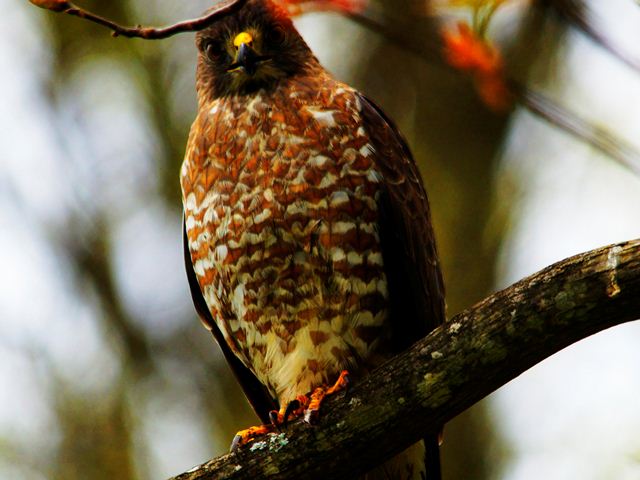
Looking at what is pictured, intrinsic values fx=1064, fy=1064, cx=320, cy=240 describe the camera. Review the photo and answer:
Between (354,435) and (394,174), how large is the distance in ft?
4.02

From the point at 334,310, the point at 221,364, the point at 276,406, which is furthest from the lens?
the point at 221,364

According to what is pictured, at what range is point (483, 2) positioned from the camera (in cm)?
349

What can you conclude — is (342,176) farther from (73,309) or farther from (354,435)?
(73,309)

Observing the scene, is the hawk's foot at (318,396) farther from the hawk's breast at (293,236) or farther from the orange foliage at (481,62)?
the orange foliage at (481,62)

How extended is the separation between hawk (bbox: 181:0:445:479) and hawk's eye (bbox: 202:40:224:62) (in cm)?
24

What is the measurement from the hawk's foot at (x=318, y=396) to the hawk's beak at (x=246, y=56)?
1523 millimetres

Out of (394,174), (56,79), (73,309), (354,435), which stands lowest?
(354,435)

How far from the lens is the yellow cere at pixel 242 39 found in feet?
16.1

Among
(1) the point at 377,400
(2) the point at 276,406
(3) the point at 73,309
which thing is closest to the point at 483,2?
(1) the point at 377,400

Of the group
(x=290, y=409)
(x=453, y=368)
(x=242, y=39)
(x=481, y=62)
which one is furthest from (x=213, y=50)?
(x=453, y=368)

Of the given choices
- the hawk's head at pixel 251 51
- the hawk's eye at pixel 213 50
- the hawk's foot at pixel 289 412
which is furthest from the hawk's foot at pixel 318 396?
the hawk's eye at pixel 213 50

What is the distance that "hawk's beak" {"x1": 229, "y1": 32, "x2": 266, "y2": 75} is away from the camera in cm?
486

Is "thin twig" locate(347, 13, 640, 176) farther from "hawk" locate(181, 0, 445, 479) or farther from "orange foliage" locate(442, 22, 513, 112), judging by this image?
"hawk" locate(181, 0, 445, 479)

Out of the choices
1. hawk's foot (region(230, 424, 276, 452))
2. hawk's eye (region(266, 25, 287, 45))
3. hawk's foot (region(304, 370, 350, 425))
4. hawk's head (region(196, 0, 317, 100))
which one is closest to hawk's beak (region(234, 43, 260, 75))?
hawk's head (region(196, 0, 317, 100))
